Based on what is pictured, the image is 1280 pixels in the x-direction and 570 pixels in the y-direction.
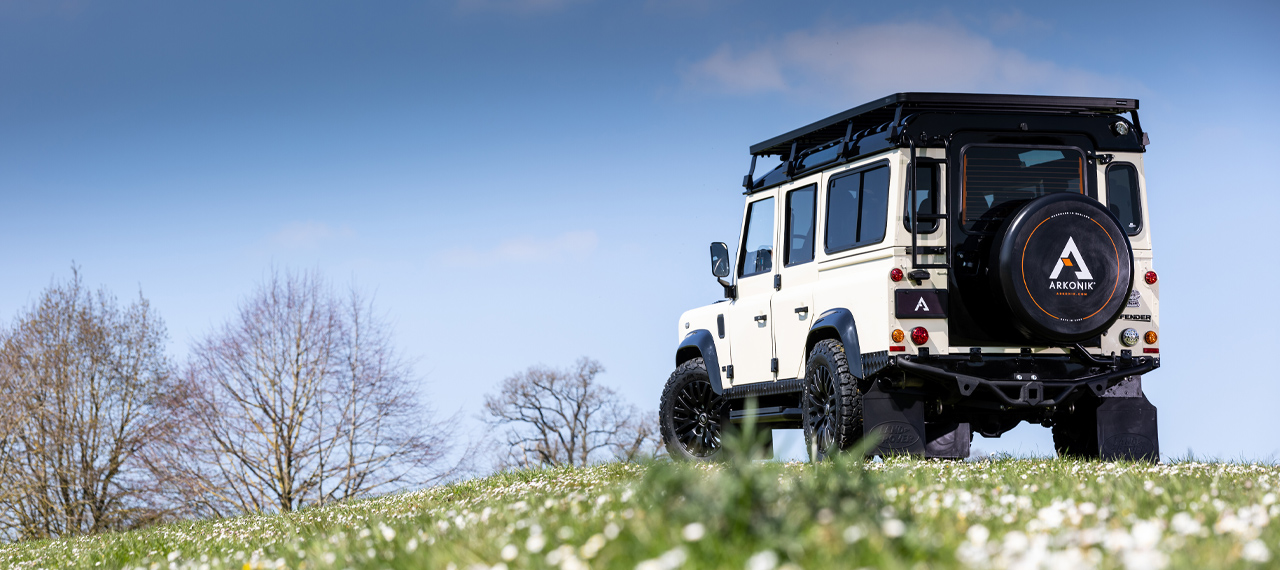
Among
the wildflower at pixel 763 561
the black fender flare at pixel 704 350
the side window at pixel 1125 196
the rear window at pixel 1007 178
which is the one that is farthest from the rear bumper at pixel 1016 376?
the wildflower at pixel 763 561

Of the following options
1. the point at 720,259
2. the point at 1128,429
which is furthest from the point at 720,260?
the point at 1128,429

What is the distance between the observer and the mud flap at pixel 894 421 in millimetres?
10094

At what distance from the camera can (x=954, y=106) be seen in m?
10.6

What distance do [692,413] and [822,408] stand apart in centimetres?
322

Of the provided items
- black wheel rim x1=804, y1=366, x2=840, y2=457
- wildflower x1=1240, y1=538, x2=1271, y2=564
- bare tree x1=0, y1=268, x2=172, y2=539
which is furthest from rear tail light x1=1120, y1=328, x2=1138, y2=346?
bare tree x1=0, y1=268, x2=172, y2=539

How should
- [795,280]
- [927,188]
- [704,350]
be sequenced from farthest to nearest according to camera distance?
[704,350], [795,280], [927,188]

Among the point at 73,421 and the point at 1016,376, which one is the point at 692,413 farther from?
the point at 73,421

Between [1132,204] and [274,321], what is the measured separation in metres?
24.2

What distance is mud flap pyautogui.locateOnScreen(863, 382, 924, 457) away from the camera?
33.1 feet

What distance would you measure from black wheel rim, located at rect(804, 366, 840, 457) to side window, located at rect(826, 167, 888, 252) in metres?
1.36

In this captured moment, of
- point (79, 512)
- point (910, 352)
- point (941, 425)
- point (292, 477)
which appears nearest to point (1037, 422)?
point (941, 425)

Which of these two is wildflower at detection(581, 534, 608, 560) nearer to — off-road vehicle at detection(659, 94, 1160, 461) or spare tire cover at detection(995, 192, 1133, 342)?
off-road vehicle at detection(659, 94, 1160, 461)

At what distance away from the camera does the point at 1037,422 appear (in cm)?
1121

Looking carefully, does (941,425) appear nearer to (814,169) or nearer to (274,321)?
(814,169)
